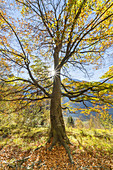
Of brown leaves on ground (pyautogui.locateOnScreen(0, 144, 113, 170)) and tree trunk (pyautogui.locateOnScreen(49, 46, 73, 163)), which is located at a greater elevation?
tree trunk (pyautogui.locateOnScreen(49, 46, 73, 163))

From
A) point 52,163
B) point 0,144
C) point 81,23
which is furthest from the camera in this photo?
point 0,144

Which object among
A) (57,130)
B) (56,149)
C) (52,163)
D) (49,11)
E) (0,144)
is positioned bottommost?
(0,144)

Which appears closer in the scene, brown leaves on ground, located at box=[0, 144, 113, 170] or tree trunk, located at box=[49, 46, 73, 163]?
brown leaves on ground, located at box=[0, 144, 113, 170]

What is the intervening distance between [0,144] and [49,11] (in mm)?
8878

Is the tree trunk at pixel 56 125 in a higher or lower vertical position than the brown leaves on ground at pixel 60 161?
higher

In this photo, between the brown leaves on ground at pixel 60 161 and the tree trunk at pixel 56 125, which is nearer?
the brown leaves on ground at pixel 60 161

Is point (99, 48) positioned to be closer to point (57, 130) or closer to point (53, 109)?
point (53, 109)

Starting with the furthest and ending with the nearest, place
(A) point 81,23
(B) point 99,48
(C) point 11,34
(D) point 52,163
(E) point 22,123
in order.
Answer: (E) point 22,123 → (B) point 99,48 → (C) point 11,34 → (A) point 81,23 → (D) point 52,163

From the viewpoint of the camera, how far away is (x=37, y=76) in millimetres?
5176

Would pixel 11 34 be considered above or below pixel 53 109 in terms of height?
above

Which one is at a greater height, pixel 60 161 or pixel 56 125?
pixel 56 125

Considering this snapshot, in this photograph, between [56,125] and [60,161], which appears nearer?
[60,161]

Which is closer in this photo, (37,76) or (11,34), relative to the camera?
(11,34)

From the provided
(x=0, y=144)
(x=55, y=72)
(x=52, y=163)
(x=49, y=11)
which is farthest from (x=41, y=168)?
(x=49, y=11)
